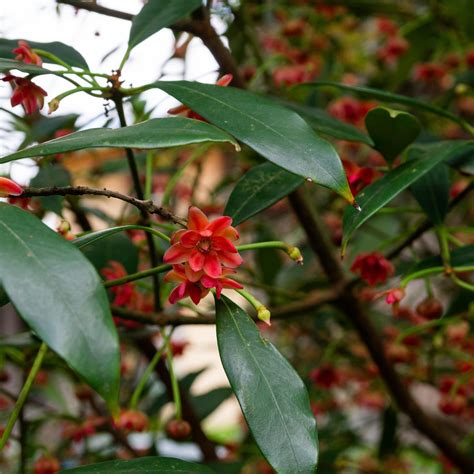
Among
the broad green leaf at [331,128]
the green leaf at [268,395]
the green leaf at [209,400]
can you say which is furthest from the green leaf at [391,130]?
the green leaf at [209,400]

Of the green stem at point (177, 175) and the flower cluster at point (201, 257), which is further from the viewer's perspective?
the green stem at point (177, 175)

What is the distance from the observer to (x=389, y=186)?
0.64 m

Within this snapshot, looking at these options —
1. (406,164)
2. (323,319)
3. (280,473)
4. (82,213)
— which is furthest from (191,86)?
(323,319)

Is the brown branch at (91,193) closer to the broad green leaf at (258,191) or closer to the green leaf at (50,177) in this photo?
the broad green leaf at (258,191)

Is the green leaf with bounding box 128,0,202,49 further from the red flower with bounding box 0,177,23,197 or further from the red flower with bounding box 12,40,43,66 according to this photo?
the red flower with bounding box 0,177,23,197

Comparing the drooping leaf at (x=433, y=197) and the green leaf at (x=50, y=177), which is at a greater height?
the green leaf at (x=50, y=177)

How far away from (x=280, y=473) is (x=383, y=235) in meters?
0.89

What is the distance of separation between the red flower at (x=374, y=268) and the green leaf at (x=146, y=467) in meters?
0.35

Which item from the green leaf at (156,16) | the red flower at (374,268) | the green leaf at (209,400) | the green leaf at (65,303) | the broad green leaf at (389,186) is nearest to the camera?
the green leaf at (65,303)

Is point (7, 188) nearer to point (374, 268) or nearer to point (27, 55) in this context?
point (27, 55)

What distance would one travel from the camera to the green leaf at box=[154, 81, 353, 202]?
1.74ft

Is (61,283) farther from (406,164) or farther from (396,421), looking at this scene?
(396,421)

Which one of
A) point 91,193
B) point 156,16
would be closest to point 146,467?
point 91,193

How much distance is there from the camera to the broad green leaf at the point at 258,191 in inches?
27.6
